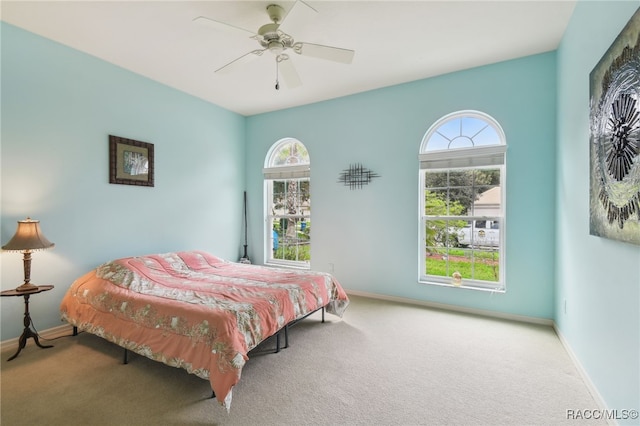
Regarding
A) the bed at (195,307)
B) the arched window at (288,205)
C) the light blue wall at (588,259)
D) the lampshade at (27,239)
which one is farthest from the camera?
the arched window at (288,205)

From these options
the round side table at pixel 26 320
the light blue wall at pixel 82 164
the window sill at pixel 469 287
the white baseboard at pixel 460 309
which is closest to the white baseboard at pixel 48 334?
the light blue wall at pixel 82 164

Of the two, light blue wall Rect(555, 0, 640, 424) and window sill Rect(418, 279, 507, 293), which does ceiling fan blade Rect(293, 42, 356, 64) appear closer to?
light blue wall Rect(555, 0, 640, 424)

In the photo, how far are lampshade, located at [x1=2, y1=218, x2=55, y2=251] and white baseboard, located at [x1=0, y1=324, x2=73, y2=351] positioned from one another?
0.97m

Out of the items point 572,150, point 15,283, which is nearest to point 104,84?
point 15,283

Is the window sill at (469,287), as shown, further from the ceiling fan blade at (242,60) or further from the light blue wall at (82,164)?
the light blue wall at (82,164)

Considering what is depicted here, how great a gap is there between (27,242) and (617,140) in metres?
4.31

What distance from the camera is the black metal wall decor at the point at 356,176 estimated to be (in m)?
4.25

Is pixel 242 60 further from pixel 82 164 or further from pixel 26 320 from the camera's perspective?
pixel 26 320

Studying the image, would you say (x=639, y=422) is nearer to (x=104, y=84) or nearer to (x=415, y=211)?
(x=415, y=211)

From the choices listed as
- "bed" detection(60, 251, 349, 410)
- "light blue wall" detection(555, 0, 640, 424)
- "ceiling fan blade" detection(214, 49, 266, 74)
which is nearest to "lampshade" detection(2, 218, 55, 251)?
"bed" detection(60, 251, 349, 410)

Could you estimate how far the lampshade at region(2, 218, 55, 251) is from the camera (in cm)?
245

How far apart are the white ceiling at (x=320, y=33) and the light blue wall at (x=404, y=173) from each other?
329mm

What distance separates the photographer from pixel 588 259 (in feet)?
7.02

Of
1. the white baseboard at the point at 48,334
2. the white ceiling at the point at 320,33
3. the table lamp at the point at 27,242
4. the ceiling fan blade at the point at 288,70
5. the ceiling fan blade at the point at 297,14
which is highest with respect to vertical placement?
the white ceiling at the point at 320,33
